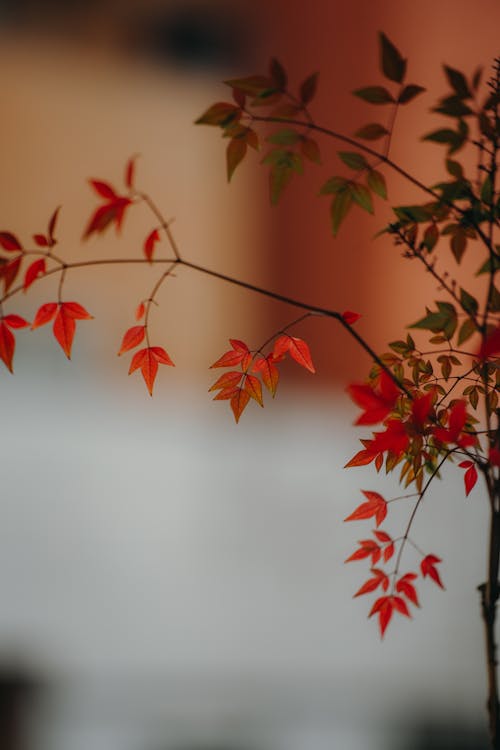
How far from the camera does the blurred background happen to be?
206cm

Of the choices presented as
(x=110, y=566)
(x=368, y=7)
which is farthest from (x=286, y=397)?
(x=368, y=7)

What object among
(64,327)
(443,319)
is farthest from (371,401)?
(64,327)

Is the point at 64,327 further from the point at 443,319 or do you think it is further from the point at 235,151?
the point at 443,319

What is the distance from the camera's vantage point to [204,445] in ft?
7.30

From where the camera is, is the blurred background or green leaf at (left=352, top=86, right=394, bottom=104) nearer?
green leaf at (left=352, top=86, right=394, bottom=104)

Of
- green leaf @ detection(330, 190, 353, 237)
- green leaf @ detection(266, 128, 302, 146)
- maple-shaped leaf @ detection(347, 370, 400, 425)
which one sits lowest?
maple-shaped leaf @ detection(347, 370, 400, 425)

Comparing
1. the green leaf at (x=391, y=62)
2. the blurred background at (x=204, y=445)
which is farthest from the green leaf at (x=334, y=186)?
the blurred background at (x=204, y=445)

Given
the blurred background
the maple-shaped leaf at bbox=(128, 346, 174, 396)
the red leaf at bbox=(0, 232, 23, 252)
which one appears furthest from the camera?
the blurred background

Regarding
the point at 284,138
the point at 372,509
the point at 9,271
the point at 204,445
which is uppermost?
the point at 284,138

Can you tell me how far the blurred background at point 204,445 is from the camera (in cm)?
206

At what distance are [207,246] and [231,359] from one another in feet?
5.48

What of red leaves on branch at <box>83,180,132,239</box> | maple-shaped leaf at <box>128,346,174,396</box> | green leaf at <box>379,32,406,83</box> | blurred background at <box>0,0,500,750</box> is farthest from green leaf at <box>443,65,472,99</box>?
blurred background at <box>0,0,500,750</box>

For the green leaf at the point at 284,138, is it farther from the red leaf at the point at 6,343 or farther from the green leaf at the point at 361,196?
the red leaf at the point at 6,343

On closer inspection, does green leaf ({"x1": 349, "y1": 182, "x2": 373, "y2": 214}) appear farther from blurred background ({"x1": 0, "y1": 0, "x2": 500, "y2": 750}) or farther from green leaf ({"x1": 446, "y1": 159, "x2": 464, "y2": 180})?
blurred background ({"x1": 0, "y1": 0, "x2": 500, "y2": 750})
